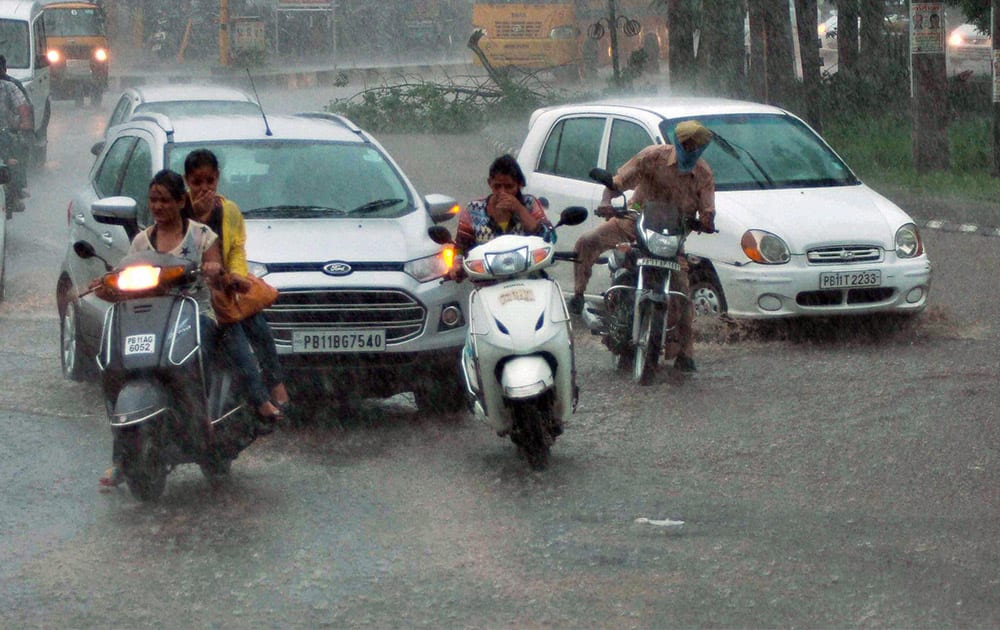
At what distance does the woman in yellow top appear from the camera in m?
7.42

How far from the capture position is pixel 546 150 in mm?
13203

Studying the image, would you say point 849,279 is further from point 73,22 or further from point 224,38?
point 224,38

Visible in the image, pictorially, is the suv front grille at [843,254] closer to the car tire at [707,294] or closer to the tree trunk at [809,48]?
the car tire at [707,294]

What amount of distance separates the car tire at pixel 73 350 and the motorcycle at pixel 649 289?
9.97 feet

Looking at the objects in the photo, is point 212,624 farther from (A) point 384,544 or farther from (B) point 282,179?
(B) point 282,179

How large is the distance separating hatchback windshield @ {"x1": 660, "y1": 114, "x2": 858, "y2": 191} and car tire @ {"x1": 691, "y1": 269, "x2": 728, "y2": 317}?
2.32 feet

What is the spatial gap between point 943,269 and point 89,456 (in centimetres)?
902

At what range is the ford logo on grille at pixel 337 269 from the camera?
329 inches

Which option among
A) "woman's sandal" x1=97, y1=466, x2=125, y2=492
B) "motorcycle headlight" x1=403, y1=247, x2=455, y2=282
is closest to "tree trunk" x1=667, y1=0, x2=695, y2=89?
"motorcycle headlight" x1=403, y1=247, x2=455, y2=282

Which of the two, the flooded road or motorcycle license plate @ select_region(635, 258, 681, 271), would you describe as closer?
the flooded road

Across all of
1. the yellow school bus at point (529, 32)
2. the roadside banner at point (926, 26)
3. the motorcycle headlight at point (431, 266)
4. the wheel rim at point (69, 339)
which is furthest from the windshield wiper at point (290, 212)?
the yellow school bus at point (529, 32)

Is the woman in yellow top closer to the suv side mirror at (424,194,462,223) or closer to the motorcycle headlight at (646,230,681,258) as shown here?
the suv side mirror at (424,194,462,223)

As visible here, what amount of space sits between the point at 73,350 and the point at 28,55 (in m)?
17.8

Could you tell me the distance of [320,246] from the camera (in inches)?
338
